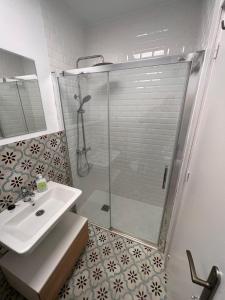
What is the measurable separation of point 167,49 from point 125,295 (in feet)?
8.49

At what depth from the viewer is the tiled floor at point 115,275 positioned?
1.13 metres

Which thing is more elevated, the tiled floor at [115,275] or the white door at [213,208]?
the white door at [213,208]

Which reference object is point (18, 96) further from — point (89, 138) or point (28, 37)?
point (89, 138)

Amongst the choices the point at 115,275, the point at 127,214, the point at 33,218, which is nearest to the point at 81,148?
the point at 33,218

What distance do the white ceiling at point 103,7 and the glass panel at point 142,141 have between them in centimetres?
78

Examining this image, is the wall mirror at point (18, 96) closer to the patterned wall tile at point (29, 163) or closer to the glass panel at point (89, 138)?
the patterned wall tile at point (29, 163)

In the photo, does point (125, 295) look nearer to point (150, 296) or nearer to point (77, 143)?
point (150, 296)

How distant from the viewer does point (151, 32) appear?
1.54 meters

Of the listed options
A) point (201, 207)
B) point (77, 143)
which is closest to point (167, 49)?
point (77, 143)

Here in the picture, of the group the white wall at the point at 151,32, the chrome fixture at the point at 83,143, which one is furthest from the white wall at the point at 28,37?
the white wall at the point at 151,32

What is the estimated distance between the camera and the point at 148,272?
1.27m

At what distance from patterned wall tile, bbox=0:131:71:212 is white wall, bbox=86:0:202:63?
138cm

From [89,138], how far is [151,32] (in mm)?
1515

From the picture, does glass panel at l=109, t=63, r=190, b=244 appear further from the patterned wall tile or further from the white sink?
the white sink
